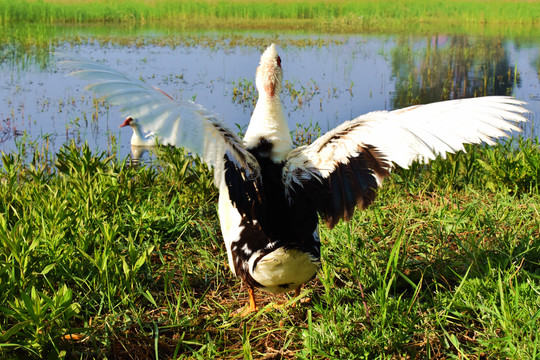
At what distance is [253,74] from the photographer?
9703mm

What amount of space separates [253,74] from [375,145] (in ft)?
25.8

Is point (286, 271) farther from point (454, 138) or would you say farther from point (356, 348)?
point (454, 138)

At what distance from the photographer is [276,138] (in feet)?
7.77

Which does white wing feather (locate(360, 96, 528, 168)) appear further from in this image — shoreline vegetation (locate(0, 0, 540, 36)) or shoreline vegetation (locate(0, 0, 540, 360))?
shoreline vegetation (locate(0, 0, 540, 36))

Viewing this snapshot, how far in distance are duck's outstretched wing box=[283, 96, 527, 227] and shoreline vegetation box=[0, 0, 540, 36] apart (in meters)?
14.1

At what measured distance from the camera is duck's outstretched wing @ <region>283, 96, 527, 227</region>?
2.07 m

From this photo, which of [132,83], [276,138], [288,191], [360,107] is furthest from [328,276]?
[360,107]

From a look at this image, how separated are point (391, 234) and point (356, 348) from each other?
115 cm

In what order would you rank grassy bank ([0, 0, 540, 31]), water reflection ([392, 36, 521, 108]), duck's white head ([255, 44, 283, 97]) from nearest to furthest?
duck's white head ([255, 44, 283, 97]) → water reflection ([392, 36, 521, 108]) → grassy bank ([0, 0, 540, 31])

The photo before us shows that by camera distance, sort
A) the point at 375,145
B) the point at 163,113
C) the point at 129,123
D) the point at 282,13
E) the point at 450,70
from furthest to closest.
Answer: the point at 282,13 → the point at 450,70 → the point at 129,123 → the point at 375,145 → the point at 163,113

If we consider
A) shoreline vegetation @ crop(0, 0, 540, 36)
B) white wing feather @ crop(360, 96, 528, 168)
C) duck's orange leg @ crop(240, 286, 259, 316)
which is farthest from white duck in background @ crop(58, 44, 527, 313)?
shoreline vegetation @ crop(0, 0, 540, 36)

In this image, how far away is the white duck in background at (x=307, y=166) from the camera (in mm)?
2055

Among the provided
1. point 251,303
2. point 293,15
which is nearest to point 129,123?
point 251,303

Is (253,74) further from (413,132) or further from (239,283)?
(413,132)
